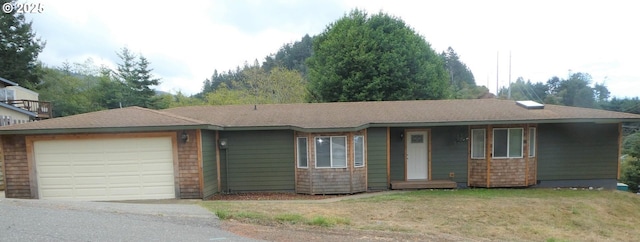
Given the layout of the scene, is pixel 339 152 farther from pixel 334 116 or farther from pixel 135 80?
pixel 135 80

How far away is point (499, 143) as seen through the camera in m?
9.87

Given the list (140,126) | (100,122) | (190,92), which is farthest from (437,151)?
(190,92)

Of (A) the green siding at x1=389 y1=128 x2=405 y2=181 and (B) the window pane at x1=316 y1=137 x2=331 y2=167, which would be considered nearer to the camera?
(B) the window pane at x1=316 y1=137 x2=331 y2=167

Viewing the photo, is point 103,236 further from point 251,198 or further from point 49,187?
point 49,187

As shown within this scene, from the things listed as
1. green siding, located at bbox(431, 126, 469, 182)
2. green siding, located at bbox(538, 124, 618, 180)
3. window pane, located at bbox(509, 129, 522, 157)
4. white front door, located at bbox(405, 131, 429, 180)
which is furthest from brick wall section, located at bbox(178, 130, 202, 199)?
green siding, located at bbox(538, 124, 618, 180)

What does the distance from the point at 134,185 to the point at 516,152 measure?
10.7 m

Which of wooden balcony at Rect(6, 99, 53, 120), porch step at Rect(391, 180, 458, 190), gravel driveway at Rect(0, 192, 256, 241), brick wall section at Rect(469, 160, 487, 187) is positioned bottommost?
porch step at Rect(391, 180, 458, 190)

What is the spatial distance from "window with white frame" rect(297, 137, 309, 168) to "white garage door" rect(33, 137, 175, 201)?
344 cm

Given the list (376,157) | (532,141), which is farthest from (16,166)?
(532,141)

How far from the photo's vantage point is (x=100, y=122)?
8289mm

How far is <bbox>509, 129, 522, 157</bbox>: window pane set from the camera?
32.1 feet

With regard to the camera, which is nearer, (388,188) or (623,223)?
(623,223)

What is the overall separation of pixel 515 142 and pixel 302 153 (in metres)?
6.32

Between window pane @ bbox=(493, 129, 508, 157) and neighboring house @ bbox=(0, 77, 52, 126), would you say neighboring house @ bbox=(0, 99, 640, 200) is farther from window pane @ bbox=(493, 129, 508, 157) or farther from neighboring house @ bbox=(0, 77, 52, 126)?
neighboring house @ bbox=(0, 77, 52, 126)
